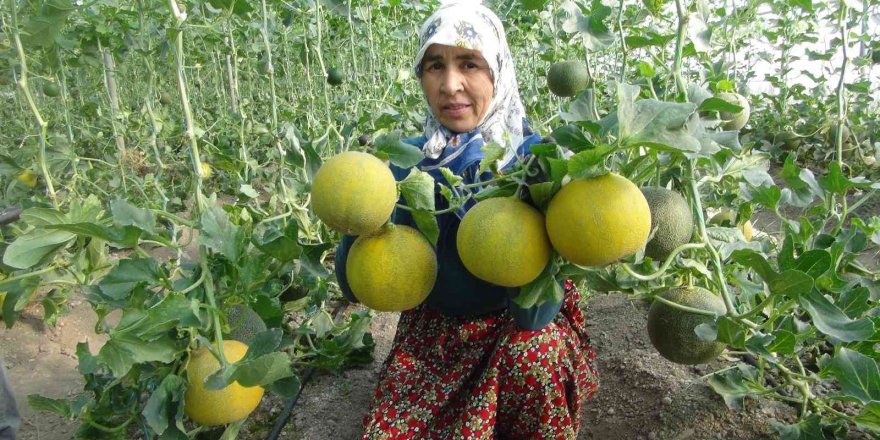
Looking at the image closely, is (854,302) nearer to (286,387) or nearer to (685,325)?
(685,325)

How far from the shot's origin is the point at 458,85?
1.30 m

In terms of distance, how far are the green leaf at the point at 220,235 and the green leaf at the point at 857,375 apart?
3.27ft

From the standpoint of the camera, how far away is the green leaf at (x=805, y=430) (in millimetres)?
1199

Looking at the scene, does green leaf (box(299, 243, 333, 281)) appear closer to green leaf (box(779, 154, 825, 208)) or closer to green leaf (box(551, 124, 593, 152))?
green leaf (box(551, 124, 593, 152))

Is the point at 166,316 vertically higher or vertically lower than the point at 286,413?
higher

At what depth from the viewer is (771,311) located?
1.07 metres

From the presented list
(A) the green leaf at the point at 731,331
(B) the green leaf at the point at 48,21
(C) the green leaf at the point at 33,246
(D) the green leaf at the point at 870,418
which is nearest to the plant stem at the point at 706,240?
(A) the green leaf at the point at 731,331

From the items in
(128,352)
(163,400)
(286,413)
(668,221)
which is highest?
(668,221)

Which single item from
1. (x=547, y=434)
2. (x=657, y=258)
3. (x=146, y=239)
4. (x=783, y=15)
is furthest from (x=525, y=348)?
(x=783, y=15)

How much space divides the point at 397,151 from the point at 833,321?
2.26 feet

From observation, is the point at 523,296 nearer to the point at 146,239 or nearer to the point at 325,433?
the point at 146,239

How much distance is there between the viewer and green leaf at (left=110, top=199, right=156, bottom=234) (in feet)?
2.94

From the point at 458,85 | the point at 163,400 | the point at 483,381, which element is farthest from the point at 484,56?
the point at 163,400

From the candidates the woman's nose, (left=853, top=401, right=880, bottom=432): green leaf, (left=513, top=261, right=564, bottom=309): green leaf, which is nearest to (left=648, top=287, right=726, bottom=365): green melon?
(left=853, top=401, right=880, bottom=432): green leaf
